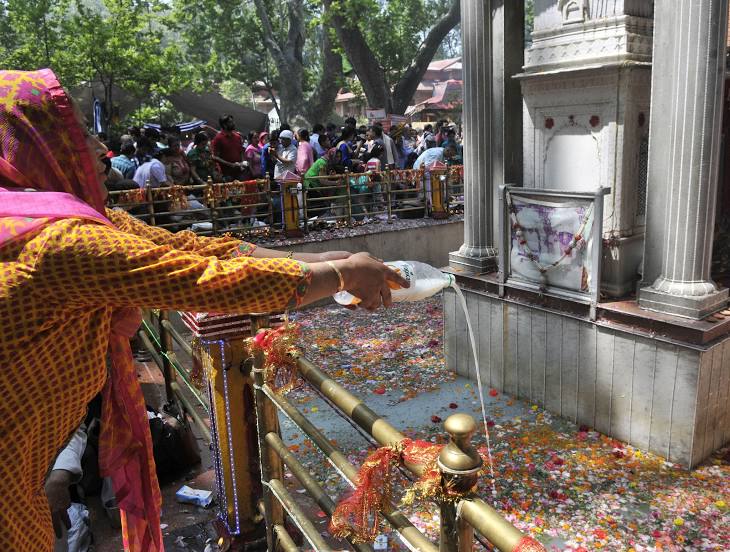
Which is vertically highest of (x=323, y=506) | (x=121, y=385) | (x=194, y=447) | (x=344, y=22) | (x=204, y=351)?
(x=344, y=22)

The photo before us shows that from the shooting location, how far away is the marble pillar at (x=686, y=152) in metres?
4.41

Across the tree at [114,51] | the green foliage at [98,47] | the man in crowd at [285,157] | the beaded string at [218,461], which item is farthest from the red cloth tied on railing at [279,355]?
the green foliage at [98,47]

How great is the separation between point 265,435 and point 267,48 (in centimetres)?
2786

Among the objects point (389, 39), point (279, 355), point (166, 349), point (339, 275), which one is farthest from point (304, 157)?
point (389, 39)

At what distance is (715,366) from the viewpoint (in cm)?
461

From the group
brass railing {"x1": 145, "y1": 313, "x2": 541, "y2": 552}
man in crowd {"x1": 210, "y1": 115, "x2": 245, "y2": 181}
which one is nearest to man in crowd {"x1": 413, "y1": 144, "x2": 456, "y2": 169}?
man in crowd {"x1": 210, "y1": 115, "x2": 245, "y2": 181}

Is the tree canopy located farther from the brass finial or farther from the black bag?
the brass finial

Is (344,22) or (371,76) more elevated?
(344,22)

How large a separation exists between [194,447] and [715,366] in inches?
149

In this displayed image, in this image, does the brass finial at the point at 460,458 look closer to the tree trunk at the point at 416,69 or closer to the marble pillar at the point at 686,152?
the marble pillar at the point at 686,152

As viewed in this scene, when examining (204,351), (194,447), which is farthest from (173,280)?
(194,447)

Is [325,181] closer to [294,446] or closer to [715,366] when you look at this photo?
[294,446]

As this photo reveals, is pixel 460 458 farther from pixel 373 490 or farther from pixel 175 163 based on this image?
pixel 175 163

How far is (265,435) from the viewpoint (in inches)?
111
